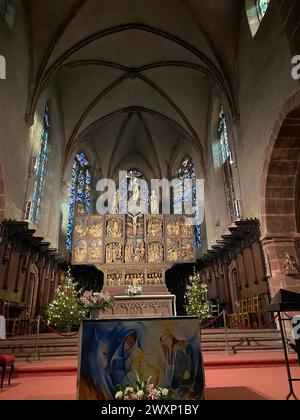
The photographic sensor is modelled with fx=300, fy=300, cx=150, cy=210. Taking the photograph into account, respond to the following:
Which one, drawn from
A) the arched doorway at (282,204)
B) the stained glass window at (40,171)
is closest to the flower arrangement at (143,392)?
the arched doorway at (282,204)

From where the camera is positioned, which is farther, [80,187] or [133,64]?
[80,187]

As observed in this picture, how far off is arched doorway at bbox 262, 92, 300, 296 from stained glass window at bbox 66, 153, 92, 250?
11845 mm

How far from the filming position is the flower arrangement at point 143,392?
9.39 ft

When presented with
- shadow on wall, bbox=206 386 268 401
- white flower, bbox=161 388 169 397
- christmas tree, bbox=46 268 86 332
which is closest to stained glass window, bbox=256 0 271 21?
shadow on wall, bbox=206 386 268 401

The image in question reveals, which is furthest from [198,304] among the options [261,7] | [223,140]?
[261,7]

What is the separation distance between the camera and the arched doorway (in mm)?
9633

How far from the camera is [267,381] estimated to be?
4848mm

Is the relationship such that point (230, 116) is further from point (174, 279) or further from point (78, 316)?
point (78, 316)

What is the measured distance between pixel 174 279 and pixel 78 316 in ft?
26.7

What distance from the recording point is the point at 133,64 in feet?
54.7

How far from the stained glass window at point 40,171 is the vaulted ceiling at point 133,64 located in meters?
1.91

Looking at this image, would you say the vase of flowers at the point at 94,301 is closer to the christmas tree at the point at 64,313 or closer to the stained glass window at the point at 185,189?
the christmas tree at the point at 64,313

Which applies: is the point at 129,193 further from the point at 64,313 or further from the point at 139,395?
the point at 139,395

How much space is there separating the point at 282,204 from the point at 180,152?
39.0 ft
